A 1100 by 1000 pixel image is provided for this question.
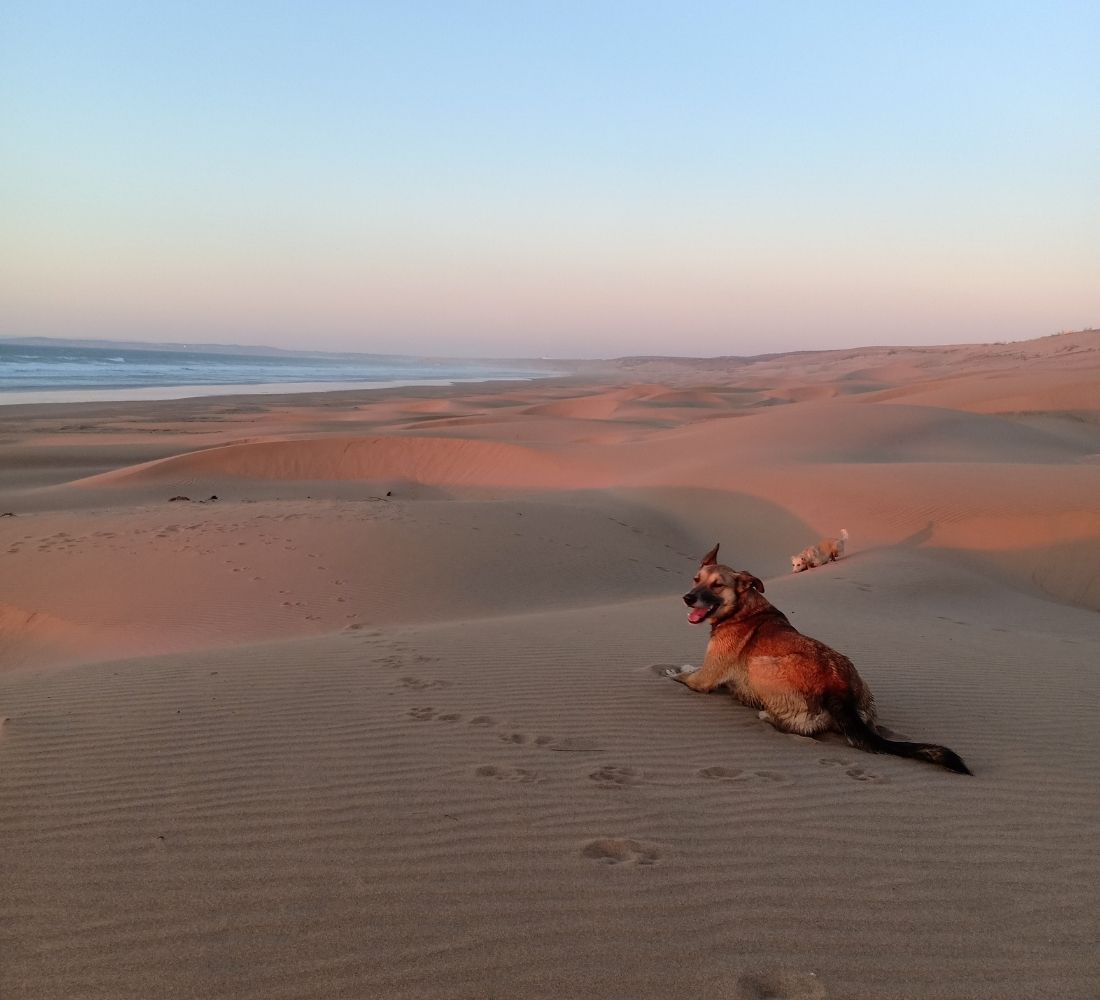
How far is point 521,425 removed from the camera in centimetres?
3120

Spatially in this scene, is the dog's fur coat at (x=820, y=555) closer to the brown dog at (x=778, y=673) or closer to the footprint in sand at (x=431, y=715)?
the brown dog at (x=778, y=673)

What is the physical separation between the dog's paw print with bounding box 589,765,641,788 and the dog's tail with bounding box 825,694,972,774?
1331 millimetres

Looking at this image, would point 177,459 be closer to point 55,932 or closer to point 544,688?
point 544,688

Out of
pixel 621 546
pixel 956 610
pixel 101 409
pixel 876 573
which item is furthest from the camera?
pixel 101 409

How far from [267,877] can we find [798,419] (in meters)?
23.4

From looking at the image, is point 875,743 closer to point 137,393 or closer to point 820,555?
point 820,555

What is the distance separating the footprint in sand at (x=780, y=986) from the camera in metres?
2.53

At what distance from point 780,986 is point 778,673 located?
2.55 metres

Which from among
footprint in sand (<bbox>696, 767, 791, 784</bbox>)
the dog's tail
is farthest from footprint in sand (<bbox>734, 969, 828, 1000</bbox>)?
the dog's tail

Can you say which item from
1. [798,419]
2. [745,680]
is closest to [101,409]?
[798,419]

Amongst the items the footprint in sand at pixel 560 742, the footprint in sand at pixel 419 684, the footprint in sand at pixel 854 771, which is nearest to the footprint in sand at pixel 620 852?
the footprint in sand at pixel 560 742

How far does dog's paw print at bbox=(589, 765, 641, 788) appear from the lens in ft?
13.2

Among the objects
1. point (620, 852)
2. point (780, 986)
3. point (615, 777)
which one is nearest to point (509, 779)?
point (615, 777)

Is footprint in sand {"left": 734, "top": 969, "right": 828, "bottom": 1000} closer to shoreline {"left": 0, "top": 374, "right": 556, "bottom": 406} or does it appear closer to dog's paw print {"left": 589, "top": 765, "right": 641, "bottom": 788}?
dog's paw print {"left": 589, "top": 765, "right": 641, "bottom": 788}
